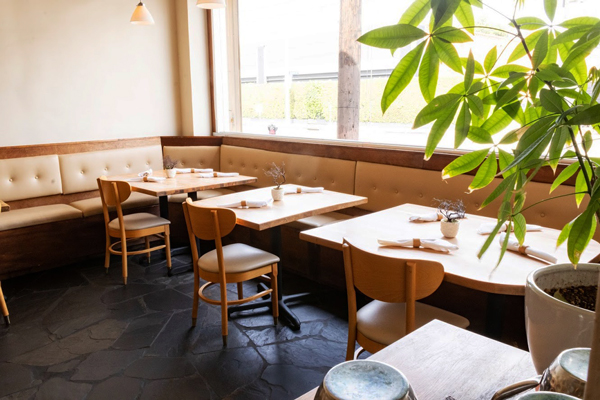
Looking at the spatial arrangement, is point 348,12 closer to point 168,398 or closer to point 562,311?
point 168,398

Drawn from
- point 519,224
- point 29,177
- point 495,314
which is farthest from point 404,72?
point 29,177

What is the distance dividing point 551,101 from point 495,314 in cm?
197

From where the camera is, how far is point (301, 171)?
199 inches

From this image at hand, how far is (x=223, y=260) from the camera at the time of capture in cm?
310

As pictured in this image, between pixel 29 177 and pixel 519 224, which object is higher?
pixel 519 224

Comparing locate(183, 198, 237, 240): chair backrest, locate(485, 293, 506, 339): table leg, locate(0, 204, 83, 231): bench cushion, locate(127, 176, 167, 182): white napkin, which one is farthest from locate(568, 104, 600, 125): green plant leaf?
locate(0, 204, 83, 231): bench cushion

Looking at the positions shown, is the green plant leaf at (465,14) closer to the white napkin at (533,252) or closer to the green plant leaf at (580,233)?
the green plant leaf at (580,233)

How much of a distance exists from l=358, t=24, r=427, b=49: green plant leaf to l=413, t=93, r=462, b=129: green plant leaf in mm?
100

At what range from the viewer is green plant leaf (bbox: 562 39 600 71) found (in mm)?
660

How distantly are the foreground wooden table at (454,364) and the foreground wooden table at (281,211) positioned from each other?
80.5 inches

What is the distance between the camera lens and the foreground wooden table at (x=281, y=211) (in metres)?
3.13

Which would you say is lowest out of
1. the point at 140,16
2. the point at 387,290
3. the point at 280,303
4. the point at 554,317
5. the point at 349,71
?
the point at 280,303

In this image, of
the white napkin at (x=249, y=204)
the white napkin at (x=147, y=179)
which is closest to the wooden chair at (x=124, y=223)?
the white napkin at (x=147, y=179)

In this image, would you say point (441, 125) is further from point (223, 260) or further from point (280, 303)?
point (280, 303)
